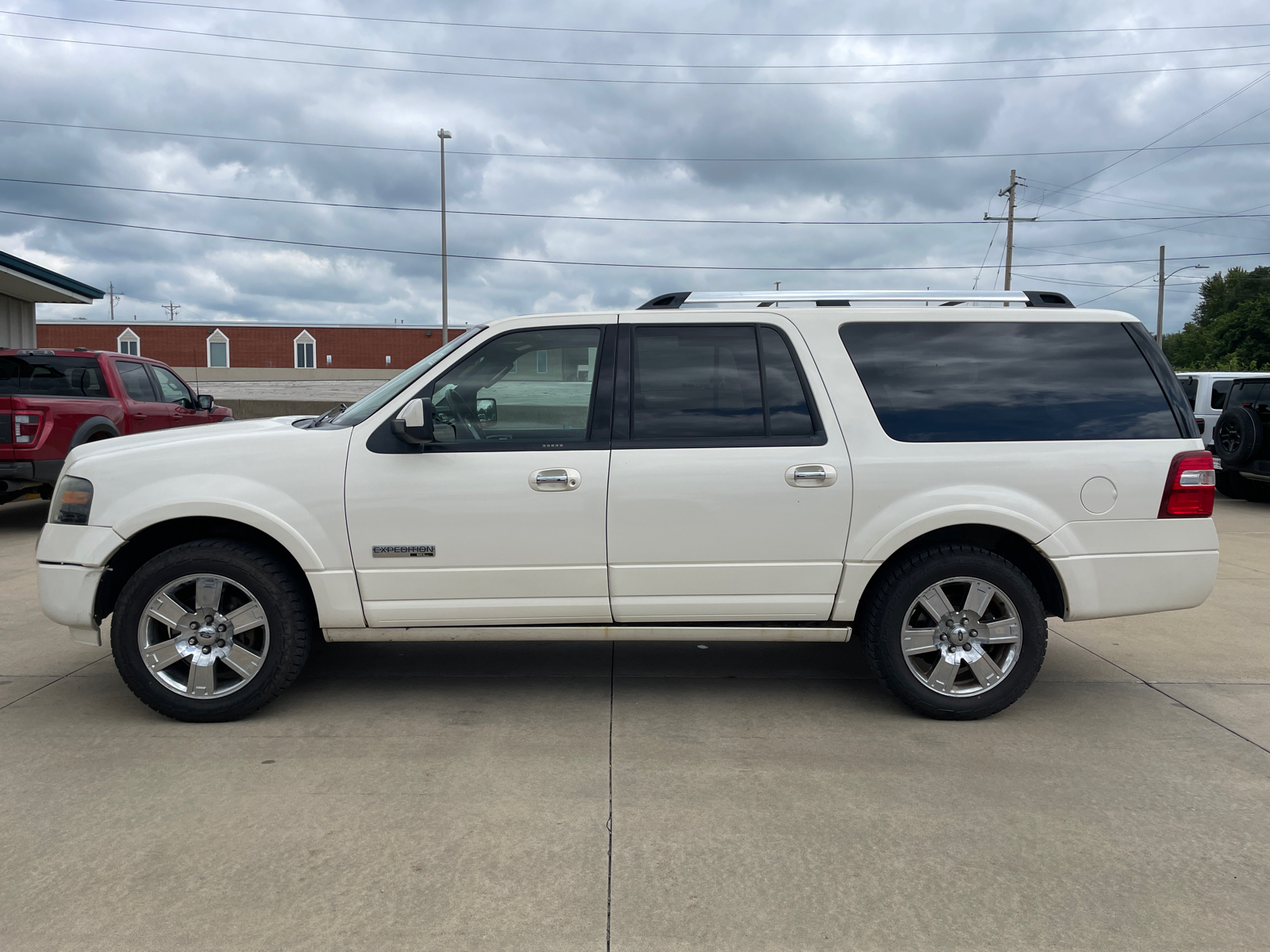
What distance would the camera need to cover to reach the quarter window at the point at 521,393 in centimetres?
430

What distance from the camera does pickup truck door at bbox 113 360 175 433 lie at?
34.8 ft

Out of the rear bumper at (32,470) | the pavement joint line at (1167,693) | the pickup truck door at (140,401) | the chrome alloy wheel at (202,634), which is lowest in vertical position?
the pavement joint line at (1167,693)

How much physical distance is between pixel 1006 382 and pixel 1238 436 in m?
10.0

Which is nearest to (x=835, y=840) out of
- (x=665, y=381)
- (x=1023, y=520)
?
(x=1023, y=520)

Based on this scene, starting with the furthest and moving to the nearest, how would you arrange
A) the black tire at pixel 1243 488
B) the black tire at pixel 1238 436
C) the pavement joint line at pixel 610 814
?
1. the black tire at pixel 1243 488
2. the black tire at pixel 1238 436
3. the pavement joint line at pixel 610 814

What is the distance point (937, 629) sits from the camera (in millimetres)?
4301

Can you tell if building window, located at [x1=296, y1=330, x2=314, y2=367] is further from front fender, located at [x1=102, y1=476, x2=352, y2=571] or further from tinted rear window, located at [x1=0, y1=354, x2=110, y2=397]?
front fender, located at [x1=102, y1=476, x2=352, y2=571]

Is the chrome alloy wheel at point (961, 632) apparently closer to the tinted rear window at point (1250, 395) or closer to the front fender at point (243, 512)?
the front fender at point (243, 512)

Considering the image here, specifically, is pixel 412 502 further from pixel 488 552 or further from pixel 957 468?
pixel 957 468

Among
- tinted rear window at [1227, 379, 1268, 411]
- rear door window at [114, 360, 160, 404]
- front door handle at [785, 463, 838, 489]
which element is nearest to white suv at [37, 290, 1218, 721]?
front door handle at [785, 463, 838, 489]

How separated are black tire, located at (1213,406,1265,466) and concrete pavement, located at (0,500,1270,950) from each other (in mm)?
8210

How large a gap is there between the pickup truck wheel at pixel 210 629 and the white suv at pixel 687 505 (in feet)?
0.04

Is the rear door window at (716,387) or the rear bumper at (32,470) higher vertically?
the rear door window at (716,387)

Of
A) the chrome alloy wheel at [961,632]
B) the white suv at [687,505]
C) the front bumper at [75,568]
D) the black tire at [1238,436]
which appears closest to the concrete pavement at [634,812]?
the chrome alloy wheel at [961,632]
